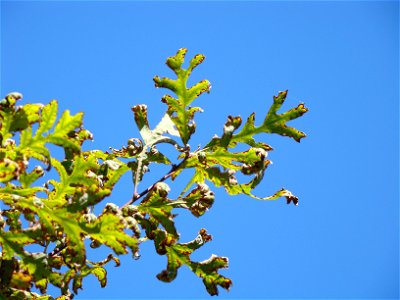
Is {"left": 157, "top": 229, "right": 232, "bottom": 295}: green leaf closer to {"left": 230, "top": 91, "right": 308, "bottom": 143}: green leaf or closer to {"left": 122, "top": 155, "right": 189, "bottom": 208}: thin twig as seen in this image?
{"left": 122, "top": 155, "right": 189, "bottom": 208}: thin twig

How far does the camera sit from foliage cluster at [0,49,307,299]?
3.20 m

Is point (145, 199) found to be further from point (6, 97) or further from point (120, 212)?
point (6, 97)

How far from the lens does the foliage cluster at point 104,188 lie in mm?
3203

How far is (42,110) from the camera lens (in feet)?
10.9

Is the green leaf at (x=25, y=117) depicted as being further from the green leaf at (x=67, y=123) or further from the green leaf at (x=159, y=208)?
the green leaf at (x=159, y=208)

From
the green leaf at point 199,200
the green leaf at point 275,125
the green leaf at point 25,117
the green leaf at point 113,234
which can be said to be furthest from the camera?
the green leaf at point 275,125

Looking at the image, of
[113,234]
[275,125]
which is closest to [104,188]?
[113,234]

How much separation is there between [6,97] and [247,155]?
191 centimetres

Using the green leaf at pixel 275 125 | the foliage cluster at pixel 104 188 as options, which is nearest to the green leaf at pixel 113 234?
the foliage cluster at pixel 104 188

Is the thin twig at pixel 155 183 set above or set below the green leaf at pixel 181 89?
below

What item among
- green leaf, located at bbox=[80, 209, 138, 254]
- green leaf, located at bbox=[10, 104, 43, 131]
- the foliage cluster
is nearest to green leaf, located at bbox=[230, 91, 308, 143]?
the foliage cluster

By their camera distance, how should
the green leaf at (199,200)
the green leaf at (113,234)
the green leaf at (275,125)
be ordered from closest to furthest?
the green leaf at (113,234) → the green leaf at (199,200) → the green leaf at (275,125)

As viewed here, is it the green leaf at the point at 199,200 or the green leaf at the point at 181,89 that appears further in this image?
the green leaf at the point at 181,89

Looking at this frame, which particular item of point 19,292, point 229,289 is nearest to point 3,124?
point 19,292
